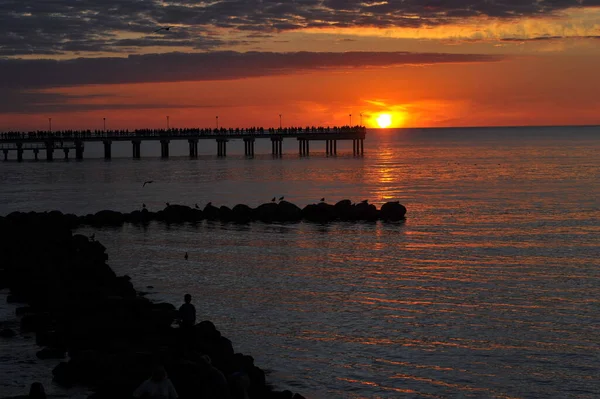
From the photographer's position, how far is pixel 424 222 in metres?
48.2

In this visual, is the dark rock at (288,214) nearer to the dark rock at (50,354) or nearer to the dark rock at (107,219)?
the dark rock at (107,219)

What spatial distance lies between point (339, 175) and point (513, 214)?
4270 centimetres

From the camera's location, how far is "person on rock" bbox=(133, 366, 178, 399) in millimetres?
14079

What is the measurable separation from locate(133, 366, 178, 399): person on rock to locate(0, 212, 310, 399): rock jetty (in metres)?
1.64

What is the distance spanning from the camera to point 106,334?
20609 mm

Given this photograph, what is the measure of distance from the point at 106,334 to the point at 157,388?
6.96 metres

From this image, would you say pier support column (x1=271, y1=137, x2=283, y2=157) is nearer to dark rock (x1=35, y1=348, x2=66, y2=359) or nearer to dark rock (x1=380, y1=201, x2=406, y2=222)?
dark rock (x1=380, y1=201, x2=406, y2=222)

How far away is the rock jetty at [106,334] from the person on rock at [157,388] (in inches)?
64.6

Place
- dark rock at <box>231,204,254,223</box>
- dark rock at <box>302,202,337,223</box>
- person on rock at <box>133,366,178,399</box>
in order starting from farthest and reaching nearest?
dark rock at <box>302,202,337,223</box>, dark rock at <box>231,204,254,223</box>, person on rock at <box>133,366,178,399</box>

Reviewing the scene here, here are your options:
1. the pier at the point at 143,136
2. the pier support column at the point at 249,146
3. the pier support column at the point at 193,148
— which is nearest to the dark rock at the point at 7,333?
the pier at the point at 143,136

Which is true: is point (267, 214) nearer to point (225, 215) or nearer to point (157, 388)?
point (225, 215)

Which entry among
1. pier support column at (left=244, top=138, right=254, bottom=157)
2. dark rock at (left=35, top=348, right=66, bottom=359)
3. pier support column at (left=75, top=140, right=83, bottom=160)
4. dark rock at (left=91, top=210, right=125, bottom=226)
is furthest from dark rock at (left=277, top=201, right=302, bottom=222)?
pier support column at (left=244, top=138, right=254, bottom=157)

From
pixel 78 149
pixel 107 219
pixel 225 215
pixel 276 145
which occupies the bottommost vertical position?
pixel 107 219

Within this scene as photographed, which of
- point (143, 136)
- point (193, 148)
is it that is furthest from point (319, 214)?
point (193, 148)
